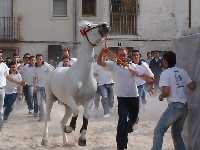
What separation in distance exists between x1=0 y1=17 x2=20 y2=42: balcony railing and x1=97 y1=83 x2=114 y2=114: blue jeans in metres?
16.9

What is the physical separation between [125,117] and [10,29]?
23.3 m

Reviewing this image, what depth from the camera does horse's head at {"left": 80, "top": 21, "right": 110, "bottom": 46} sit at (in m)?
9.44

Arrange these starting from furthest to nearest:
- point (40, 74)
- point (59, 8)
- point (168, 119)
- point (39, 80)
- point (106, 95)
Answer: point (59, 8) < point (39, 80) < point (106, 95) < point (40, 74) < point (168, 119)

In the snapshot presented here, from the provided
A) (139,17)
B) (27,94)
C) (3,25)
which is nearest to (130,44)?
(139,17)

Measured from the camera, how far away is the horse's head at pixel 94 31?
9.44 m

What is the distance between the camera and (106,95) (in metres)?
15.2

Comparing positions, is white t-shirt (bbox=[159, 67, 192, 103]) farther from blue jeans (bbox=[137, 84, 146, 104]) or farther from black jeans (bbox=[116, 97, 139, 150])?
blue jeans (bbox=[137, 84, 146, 104])

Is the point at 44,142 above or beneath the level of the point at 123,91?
beneath

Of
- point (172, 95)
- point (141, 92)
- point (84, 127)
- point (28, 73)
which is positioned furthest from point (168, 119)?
point (28, 73)

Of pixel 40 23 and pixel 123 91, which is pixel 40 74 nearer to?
pixel 123 91

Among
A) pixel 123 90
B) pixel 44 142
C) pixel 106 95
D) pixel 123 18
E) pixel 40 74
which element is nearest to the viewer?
pixel 123 90

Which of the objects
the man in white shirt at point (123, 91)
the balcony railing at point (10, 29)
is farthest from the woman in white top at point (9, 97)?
the balcony railing at point (10, 29)

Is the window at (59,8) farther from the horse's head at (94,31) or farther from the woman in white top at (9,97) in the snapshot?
the horse's head at (94,31)

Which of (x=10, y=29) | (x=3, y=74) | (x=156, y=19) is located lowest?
(x=3, y=74)
